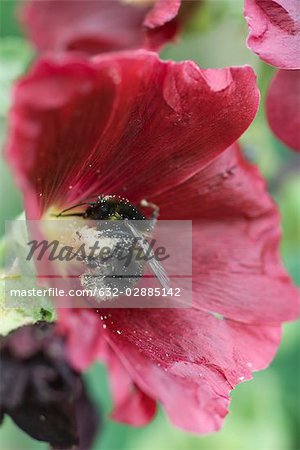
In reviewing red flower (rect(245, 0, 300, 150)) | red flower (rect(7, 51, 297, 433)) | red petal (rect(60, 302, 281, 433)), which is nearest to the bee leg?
red flower (rect(7, 51, 297, 433))

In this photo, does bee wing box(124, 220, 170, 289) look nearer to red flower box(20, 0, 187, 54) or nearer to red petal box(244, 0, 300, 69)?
red petal box(244, 0, 300, 69)

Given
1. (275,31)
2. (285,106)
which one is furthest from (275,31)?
(285,106)

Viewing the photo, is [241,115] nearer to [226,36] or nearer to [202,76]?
[202,76]

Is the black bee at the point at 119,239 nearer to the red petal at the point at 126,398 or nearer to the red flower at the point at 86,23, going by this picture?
the red petal at the point at 126,398

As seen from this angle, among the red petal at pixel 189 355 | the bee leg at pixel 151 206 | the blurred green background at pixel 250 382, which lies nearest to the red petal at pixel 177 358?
the red petal at pixel 189 355

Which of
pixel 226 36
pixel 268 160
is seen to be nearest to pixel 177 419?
pixel 268 160

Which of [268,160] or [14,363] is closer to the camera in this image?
[14,363]
